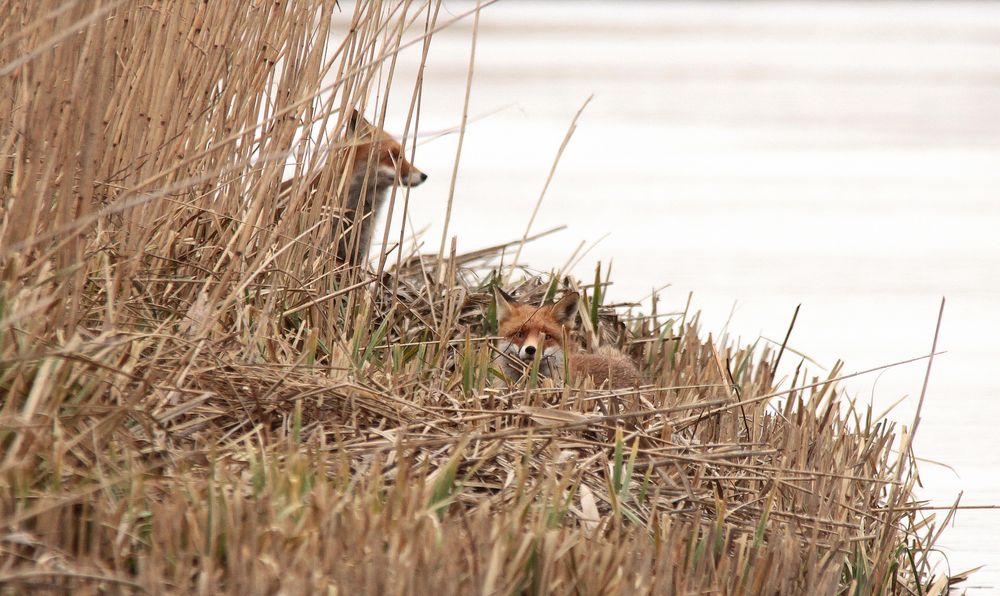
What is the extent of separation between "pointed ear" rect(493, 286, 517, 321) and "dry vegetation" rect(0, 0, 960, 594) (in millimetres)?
415

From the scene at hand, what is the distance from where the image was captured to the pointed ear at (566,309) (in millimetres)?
4898

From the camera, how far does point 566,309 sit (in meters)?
4.96

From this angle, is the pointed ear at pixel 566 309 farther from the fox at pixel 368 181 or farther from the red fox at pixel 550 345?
the fox at pixel 368 181

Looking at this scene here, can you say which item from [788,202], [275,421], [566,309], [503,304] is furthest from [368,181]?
[788,202]

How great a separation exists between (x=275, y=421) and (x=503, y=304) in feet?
5.80

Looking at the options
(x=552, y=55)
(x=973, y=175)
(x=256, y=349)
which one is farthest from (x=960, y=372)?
(x=552, y=55)

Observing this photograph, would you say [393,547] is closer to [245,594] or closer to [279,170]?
[245,594]

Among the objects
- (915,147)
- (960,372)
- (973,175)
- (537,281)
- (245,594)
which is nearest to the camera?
(245,594)

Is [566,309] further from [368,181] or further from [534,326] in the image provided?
[368,181]

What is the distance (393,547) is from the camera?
2.53 m

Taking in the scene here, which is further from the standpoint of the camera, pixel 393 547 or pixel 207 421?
pixel 207 421

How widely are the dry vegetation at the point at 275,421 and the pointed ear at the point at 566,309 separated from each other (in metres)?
0.52

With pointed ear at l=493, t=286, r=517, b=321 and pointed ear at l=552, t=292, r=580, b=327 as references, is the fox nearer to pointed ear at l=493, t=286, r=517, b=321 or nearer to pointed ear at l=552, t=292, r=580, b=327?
pointed ear at l=493, t=286, r=517, b=321

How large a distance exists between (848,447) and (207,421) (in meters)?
1.94
